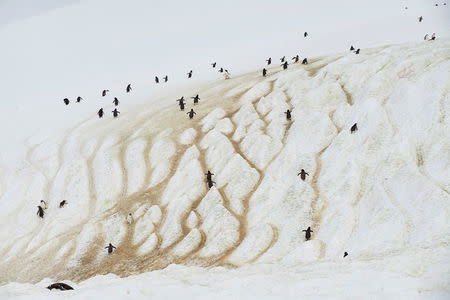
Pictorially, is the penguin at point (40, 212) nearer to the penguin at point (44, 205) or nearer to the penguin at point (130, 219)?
the penguin at point (44, 205)

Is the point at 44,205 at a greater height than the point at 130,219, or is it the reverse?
the point at 44,205

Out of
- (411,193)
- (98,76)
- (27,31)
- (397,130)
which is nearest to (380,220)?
(411,193)

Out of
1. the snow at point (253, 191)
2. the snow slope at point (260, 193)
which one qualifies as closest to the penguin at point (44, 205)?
the snow slope at point (260, 193)

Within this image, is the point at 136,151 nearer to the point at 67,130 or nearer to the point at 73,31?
the point at 67,130

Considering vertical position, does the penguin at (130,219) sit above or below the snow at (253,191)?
below

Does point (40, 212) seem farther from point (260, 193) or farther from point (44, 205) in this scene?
point (260, 193)

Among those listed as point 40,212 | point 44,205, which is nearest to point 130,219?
point 40,212

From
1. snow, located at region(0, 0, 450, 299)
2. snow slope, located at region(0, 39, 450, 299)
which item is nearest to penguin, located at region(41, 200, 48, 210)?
snow slope, located at region(0, 39, 450, 299)

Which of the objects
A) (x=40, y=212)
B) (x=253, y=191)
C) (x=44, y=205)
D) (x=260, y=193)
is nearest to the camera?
(x=260, y=193)
